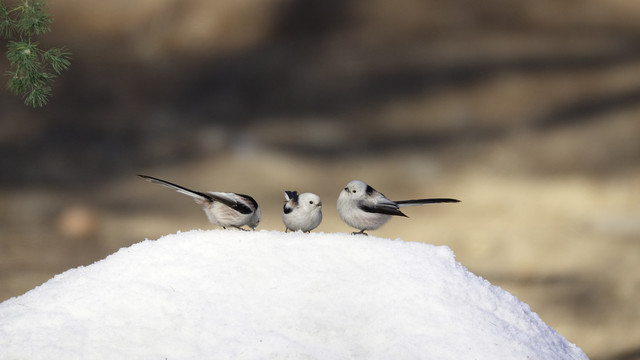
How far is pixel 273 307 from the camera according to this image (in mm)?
6414

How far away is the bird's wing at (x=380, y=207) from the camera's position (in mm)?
7402

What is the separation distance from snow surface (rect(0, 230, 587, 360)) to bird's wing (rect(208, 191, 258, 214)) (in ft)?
1.06

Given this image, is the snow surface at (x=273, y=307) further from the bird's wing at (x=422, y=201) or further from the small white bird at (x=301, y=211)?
the bird's wing at (x=422, y=201)

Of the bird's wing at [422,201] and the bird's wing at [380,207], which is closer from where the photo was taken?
the bird's wing at [380,207]

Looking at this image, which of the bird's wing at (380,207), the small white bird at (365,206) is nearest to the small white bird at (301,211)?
the small white bird at (365,206)

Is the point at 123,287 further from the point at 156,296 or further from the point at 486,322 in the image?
the point at 486,322

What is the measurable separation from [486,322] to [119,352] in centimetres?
341

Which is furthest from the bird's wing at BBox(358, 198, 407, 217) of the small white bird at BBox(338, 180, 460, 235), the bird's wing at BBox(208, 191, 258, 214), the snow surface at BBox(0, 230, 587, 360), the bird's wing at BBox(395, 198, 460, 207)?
the bird's wing at BBox(208, 191, 258, 214)

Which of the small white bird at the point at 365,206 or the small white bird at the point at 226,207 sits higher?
the small white bird at the point at 365,206

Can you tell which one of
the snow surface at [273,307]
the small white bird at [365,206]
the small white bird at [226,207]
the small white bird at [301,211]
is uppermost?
the small white bird at [365,206]

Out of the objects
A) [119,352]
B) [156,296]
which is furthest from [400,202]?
[119,352]

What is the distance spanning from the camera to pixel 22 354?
595 cm

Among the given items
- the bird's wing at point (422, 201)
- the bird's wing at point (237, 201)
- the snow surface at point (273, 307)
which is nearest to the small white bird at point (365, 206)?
the bird's wing at point (422, 201)

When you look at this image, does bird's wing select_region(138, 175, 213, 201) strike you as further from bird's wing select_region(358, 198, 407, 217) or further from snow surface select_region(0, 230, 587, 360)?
bird's wing select_region(358, 198, 407, 217)
